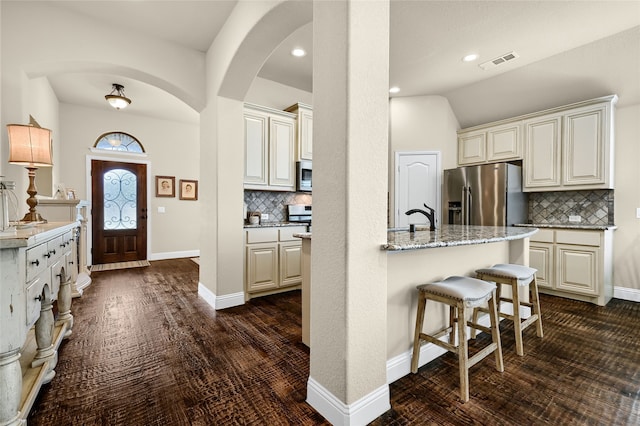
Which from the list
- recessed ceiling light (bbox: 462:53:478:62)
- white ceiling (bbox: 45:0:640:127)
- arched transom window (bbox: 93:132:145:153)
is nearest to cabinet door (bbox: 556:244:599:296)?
white ceiling (bbox: 45:0:640:127)

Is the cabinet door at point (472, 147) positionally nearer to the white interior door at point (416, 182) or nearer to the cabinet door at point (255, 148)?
the white interior door at point (416, 182)

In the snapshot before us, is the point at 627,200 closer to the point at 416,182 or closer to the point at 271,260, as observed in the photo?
the point at 416,182

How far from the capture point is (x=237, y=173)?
3.33 meters

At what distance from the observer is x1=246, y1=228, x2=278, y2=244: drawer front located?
3430mm

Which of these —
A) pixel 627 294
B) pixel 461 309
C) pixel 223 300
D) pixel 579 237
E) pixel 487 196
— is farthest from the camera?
pixel 487 196

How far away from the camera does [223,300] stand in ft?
10.4

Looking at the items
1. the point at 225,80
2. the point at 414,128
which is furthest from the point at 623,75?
the point at 225,80

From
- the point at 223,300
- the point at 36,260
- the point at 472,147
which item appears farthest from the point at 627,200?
the point at 36,260

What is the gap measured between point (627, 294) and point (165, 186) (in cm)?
763

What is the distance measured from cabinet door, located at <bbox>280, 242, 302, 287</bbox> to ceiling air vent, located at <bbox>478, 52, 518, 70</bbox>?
3291 mm

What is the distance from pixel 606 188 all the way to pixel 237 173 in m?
4.42

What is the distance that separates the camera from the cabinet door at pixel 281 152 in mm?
3859

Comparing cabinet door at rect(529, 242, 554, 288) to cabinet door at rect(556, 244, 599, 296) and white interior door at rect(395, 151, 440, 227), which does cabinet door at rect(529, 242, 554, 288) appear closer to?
cabinet door at rect(556, 244, 599, 296)

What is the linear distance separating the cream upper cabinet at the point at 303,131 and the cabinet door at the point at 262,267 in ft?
4.45
